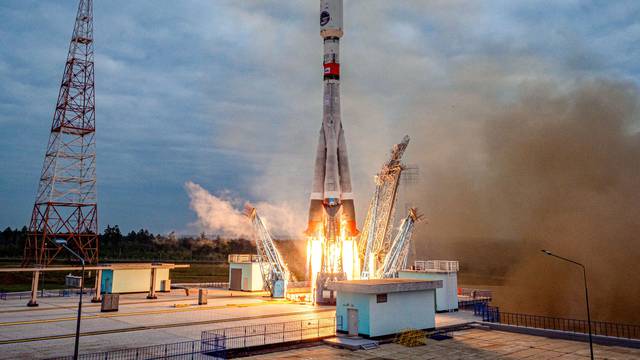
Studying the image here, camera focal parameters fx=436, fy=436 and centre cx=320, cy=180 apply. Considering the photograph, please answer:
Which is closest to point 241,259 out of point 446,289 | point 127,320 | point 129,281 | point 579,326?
point 129,281

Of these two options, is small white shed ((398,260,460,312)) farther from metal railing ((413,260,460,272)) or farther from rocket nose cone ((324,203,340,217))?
rocket nose cone ((324,203,340,217))

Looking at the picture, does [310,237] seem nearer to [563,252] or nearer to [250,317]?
[250,317]

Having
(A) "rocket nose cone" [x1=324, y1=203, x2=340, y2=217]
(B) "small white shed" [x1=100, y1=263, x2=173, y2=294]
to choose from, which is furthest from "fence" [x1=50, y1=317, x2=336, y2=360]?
(B) "small white shed" [x1=100, y1=263, x2=173, y2=294]

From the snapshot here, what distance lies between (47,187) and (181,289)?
22.8 metres

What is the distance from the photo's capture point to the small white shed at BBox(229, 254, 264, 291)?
53781mm

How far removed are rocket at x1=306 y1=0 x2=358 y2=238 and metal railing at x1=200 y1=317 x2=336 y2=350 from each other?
18.6 meters

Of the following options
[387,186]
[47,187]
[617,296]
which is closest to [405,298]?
[387,186]

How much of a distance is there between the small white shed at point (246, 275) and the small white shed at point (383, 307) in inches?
969

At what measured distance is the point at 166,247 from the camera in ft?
448

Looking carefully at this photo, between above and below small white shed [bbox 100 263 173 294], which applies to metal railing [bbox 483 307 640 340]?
below

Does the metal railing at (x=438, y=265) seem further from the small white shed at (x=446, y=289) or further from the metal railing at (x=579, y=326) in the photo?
the metal railing at (x=579, y=326)

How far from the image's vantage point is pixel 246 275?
2138 inches

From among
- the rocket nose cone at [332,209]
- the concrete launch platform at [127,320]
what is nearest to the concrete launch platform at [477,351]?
the concrete launch platform at [127,320]

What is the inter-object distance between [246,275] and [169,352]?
Answer: 31.6m
